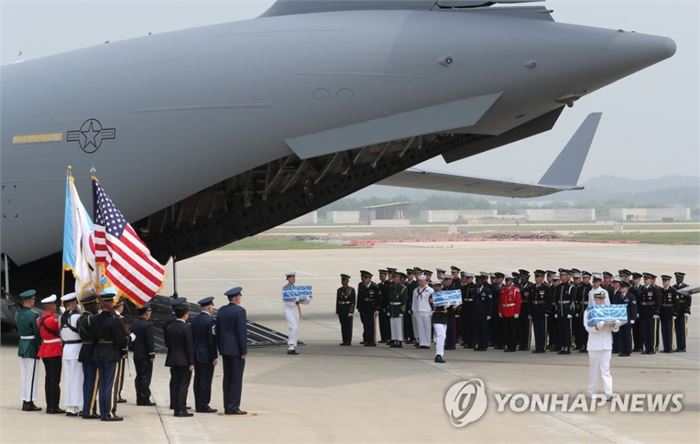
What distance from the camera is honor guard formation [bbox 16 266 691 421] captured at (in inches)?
382

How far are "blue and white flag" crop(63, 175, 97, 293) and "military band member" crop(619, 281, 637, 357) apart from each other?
8078 mm

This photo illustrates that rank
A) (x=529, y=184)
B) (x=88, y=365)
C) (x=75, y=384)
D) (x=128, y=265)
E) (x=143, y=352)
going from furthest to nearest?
(x=529, y=184)
(x=128, y=265)
(x=143, y=352)
(x=75, y=384)
(x=88, y=365)

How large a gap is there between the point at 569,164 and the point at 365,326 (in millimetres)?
12754

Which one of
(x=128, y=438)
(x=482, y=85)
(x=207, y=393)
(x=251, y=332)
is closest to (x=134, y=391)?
(x=207, y=393)

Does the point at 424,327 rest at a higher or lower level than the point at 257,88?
lower

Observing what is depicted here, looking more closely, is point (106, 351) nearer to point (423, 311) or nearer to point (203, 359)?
point (203, 359)

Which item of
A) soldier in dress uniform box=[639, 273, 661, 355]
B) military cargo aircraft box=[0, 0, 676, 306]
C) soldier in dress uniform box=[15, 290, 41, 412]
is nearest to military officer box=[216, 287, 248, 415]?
soldier in dress uniform box=[15, 290, 41, 412]

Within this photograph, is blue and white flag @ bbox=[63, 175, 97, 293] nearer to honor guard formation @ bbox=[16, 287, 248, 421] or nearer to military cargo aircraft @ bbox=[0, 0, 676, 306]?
honor guard formation @ bbox=[16, 287, 248, 421]

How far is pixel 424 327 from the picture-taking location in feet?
50.9

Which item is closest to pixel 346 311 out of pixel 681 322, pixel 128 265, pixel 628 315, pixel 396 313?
pixel 396 313

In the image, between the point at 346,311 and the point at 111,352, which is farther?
the point at 346,311

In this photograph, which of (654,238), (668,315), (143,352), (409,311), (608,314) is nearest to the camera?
(143,352)

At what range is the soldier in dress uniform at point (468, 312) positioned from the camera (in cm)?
1561

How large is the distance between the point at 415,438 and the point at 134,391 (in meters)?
4.14
